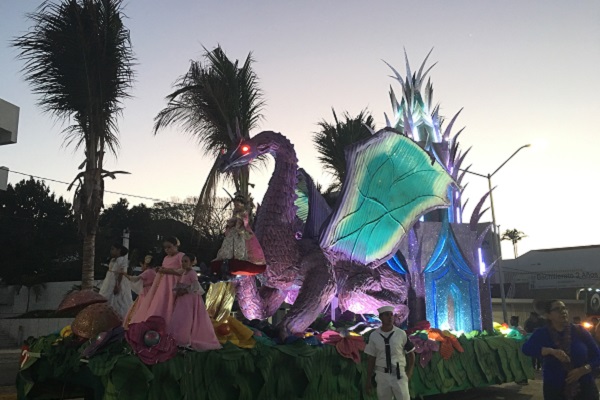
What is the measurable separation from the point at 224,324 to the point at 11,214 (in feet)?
78.3

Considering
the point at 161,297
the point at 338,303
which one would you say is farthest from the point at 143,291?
the point at 338,303

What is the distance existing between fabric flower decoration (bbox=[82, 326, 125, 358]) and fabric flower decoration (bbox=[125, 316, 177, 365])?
472 mm

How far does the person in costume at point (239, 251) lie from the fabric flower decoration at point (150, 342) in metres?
1.21

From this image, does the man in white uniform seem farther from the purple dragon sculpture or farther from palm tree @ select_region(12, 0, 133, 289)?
palm tree @ select_region(12, 0, 133, 289)

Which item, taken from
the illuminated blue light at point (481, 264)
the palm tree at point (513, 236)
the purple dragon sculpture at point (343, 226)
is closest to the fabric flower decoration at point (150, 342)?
the purple dragon sculpture at point (343, 226)

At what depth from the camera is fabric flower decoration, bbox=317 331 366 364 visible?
18.3 ft

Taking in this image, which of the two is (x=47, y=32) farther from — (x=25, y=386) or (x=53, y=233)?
(x=53, y=233)

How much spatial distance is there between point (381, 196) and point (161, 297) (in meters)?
3.58

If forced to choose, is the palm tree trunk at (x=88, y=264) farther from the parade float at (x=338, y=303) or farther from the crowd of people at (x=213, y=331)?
the parade float at (x=338, y=303)

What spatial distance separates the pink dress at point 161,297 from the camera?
4.65 meters

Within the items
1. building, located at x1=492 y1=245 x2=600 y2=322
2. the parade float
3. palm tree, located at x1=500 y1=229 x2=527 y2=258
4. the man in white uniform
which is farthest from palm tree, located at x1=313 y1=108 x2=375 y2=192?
palm tree, located at x1=500 y1=229 x2=527 y2=258

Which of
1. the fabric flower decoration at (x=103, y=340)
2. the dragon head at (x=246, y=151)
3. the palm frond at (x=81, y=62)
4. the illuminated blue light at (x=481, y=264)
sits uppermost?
the palm frond at (x=81, y=62)

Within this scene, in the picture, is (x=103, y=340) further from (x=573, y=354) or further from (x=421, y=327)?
(x=421, y=327)

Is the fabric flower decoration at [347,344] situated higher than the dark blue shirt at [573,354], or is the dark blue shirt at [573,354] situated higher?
the dark blue shirt at [573,354]
